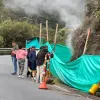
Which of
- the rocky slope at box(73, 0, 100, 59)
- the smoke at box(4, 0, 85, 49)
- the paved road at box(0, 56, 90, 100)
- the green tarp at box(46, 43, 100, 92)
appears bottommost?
the paved road at box(0, 56, 90, 100)

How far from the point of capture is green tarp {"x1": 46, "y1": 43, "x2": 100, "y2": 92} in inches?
525

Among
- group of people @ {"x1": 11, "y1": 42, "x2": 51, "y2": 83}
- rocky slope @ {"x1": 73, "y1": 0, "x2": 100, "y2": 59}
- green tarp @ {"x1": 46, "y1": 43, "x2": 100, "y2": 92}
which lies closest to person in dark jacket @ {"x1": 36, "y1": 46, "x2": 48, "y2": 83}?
group of people @ {"x1": 11, "y1": 42, "x2": 51, "y2": 83}

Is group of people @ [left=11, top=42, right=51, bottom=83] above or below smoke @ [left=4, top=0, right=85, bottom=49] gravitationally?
below

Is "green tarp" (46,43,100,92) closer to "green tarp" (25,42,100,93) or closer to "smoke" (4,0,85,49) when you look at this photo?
"green tarp" (25,42,100,93)

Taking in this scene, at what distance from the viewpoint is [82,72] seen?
14375mm

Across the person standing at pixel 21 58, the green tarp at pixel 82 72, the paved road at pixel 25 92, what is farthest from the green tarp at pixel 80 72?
the person standing at pixel 21 58

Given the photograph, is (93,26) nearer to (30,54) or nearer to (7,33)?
(30,54)

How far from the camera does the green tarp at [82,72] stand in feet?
43.8

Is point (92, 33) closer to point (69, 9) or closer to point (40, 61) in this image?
point (40, 61)

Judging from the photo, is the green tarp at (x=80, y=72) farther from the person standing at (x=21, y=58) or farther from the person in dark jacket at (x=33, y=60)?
the person standing at (x=21, y=58)

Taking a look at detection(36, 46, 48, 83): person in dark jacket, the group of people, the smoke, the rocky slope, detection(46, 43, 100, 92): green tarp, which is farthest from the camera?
the smoke

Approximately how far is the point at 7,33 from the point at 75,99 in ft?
122

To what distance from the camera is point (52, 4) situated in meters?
31.6

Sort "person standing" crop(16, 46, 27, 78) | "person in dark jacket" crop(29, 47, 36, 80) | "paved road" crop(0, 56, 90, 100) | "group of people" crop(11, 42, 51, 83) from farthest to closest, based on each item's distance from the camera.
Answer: "person standing" crop(16, 46, 27, 78) → "person in dark jacket" crop(29, 47, 36, 80) → "group of people" crop(11, 42, 51, 83) → "paved road" crop(0, 56, 90, 100)
